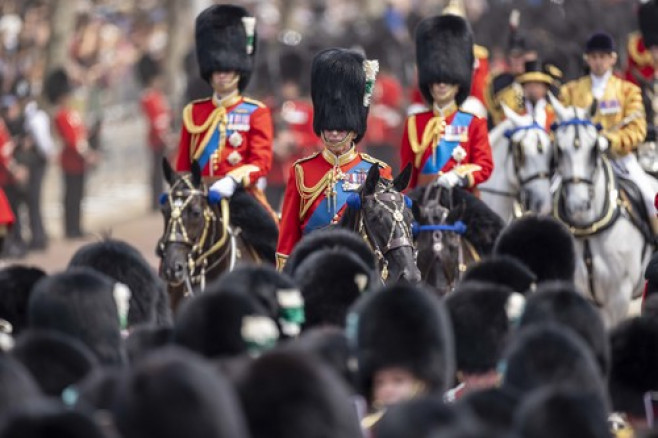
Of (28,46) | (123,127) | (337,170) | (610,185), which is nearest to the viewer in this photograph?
(337,170)

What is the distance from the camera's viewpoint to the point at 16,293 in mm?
9008

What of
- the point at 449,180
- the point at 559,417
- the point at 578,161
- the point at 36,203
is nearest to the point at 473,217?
the point at 449,180

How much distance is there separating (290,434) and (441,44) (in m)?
6.81

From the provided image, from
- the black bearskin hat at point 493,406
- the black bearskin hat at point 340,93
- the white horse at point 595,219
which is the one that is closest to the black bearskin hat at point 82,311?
the black bearskin hat at point 493,406

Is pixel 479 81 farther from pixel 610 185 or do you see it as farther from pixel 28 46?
pixel 28 46

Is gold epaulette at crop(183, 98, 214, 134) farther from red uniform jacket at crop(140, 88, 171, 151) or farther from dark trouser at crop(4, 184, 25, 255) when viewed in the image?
red uniform jacket at crop(140, 88, 171, 151)

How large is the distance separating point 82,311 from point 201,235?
353 centimetres

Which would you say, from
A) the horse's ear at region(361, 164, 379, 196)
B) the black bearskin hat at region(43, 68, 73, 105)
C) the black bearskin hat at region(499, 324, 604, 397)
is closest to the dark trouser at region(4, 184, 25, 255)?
the black bearskin hat at region(43, 68, 73, 105)

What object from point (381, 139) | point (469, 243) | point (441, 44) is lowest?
point (381, 139)

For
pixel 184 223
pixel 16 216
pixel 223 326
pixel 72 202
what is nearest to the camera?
pixel 223 326

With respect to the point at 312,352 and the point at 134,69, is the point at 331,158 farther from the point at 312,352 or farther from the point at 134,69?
the point at 134,69

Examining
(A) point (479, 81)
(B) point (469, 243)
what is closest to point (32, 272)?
(B) point (469, 243)

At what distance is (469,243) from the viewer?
476 inches

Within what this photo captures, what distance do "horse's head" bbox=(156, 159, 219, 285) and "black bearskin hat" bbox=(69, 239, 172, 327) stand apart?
1.77 metres
